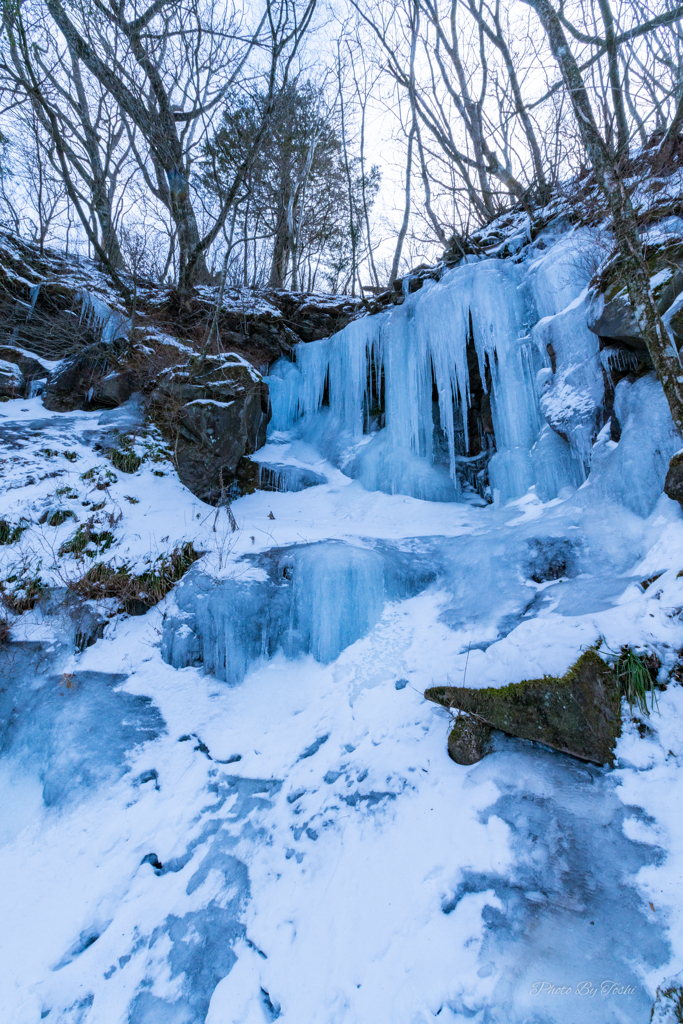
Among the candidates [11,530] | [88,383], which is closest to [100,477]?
[11,530]

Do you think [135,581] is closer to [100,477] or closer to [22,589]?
[22,589]

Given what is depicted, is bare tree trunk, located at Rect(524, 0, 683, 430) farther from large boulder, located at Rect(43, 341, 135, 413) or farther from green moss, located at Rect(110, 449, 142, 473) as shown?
large boulder, located at Rect(43, 341, 135, 413)

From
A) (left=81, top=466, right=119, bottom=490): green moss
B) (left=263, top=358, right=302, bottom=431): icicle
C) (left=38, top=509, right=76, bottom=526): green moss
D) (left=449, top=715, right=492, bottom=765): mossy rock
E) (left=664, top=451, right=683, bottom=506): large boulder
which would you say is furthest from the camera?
(left=263, top=358, right=302, bottom=431): icicle

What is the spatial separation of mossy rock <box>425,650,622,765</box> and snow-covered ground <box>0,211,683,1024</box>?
9 centimetres

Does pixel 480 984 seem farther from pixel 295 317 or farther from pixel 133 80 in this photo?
pixel 133 80

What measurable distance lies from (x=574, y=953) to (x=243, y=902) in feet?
5.61

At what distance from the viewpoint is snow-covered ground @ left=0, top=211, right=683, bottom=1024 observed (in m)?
2.02

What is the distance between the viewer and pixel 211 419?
7402 mm

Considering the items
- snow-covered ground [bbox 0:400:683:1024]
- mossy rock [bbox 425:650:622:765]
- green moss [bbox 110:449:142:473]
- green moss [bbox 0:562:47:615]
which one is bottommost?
snow-covered ground [bbox 0:400:683:1024]

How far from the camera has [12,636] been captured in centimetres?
423

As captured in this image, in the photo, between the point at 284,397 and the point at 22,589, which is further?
the point at 284,397

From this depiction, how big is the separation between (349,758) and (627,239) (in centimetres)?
504

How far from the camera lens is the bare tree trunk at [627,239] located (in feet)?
12.5

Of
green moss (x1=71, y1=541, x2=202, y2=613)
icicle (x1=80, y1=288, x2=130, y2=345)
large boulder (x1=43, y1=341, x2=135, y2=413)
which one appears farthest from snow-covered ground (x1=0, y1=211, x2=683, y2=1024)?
icicle (x1=80, y1=288, x2=130, y2=345)
